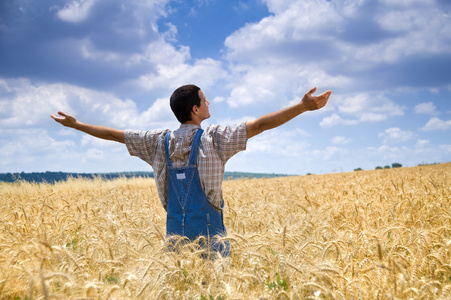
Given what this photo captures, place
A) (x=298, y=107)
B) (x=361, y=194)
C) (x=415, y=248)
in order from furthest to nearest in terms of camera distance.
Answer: (x=361, y=194)
(x=415, y=248)
(x=298, y=107)

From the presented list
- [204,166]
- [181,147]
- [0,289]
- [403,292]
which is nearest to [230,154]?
[204,166]

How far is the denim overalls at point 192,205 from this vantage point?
3734 mm

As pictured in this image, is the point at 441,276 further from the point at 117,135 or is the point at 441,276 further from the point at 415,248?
the point at 117,135

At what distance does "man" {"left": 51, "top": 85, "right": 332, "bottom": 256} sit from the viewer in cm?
366

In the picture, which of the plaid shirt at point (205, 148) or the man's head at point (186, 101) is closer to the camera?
the plaid shirt at point (205, 148)

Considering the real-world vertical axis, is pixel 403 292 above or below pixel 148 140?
below

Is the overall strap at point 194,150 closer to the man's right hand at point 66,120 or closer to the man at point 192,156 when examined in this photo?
the man at point 192,156

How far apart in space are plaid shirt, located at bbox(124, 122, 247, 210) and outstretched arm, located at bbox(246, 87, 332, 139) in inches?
7.1

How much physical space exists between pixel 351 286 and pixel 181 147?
2106 mm

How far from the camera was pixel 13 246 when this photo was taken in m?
3.71

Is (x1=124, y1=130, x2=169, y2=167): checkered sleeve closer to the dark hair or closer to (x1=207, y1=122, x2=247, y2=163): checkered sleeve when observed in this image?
the dark hair

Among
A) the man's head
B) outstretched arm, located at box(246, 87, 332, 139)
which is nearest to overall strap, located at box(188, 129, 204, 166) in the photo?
the man's head

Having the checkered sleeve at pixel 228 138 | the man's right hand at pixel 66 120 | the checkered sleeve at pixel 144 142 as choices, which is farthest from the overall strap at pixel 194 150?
the man's right hand at pixel 66 120

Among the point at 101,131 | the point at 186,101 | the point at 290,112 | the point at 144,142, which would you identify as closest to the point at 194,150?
the point at 186,101
